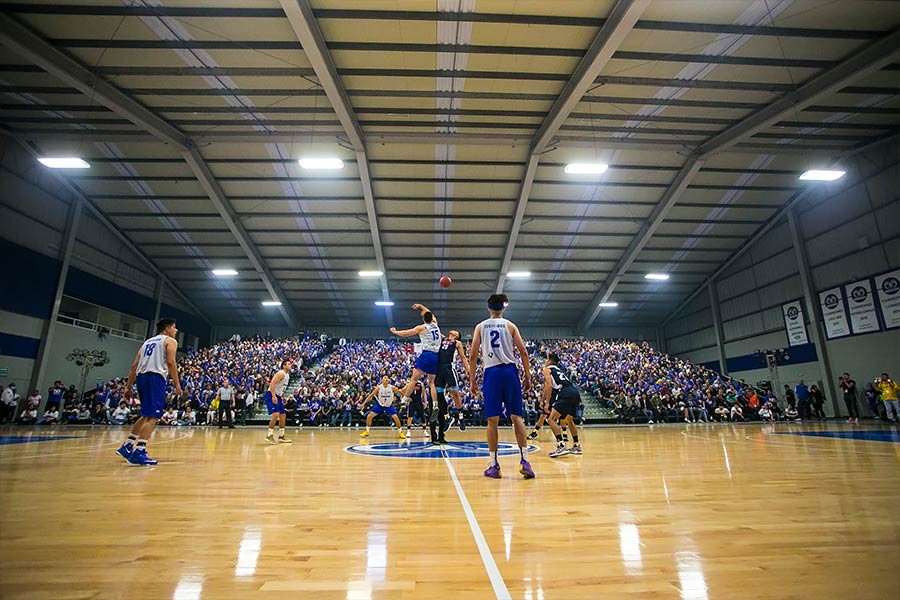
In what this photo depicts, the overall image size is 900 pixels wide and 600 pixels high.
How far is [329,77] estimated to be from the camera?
12594 millimetres

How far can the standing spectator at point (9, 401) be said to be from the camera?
51.3 ft

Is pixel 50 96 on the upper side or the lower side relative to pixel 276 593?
upper

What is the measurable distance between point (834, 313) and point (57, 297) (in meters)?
34.8

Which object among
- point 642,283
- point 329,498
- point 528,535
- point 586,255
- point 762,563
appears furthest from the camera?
point 642,283

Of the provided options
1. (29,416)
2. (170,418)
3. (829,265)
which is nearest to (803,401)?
(829,265)

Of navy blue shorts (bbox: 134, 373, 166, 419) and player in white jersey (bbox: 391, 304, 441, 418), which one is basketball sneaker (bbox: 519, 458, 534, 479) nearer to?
player in white jersey (bbox: 391, 304, 441, 418)

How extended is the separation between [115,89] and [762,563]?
736 inches

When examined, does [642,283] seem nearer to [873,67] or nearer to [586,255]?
[586,255]

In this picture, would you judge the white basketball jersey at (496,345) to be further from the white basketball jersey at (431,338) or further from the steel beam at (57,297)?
the steel beam at (57,297)

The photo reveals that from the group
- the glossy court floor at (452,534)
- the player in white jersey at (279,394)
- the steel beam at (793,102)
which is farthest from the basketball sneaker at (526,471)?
the steel beam at (793,102)

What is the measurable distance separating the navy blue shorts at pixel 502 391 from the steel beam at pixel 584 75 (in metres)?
10.4

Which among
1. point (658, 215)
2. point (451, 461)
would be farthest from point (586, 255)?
point (451, 461)

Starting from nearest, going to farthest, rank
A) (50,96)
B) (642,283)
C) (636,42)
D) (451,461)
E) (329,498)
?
1. (329,498)
2. (451,461)
3. (636,42)
4. (50,96)
5. (642,283)

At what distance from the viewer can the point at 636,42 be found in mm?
12133
